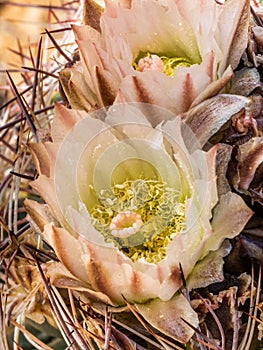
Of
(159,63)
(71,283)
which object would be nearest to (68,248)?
(71,283)

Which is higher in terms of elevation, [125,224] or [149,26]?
[149,26]

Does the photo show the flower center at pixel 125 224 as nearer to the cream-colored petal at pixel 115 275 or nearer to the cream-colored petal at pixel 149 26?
the cream-colored petal at pixel 115 275

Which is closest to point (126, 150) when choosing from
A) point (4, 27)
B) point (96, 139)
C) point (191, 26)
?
point (96, 139)

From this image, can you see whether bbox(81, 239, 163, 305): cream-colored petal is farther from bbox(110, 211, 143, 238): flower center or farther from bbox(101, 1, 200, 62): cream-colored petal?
bbox(101, 1, 200, 62): cream-colored petal

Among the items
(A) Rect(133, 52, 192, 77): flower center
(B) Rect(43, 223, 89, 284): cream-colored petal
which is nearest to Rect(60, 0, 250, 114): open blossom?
(A) Rect(133, 52, 192, 77): flower center

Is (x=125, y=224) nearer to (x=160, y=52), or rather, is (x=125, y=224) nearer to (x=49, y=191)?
(x=49, y=191)
